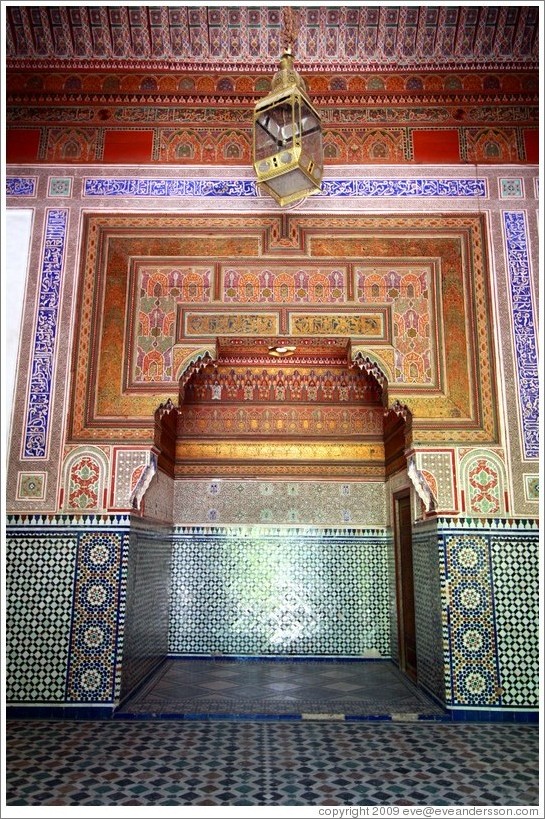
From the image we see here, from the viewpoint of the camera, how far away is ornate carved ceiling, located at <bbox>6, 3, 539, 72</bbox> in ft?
12.5

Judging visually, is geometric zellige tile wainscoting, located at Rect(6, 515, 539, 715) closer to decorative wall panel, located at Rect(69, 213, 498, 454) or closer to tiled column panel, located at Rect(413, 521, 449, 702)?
tiled column panel, located at Rect(413, 521, 449, 702)

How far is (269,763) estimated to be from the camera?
2705mm

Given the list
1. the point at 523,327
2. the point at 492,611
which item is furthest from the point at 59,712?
the point at 523,327

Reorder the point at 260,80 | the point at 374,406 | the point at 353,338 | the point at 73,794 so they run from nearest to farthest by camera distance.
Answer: the point at 73,794 → the point at 353,338 → the point at 260,80 → the point at 374,406

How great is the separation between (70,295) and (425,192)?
229 cm

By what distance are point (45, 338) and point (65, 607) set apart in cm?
157

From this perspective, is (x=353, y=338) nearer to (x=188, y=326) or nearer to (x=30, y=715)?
(x=188, y=326)

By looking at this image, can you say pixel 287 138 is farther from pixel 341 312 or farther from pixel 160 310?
pixel 160 310

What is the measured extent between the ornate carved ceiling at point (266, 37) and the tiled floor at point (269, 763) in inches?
152

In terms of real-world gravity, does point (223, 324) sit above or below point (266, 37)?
below

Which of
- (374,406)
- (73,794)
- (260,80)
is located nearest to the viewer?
(73,794)

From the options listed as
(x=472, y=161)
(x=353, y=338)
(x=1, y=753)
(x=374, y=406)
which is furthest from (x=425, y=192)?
(x=1, y=753)

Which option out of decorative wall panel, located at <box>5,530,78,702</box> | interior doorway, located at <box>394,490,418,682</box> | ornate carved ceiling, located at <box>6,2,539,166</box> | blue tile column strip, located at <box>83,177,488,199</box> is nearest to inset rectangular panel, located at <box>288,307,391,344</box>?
blue tile column strip, located at <box>83,177,488,199</box>

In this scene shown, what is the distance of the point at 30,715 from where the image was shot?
3471 millimetres
